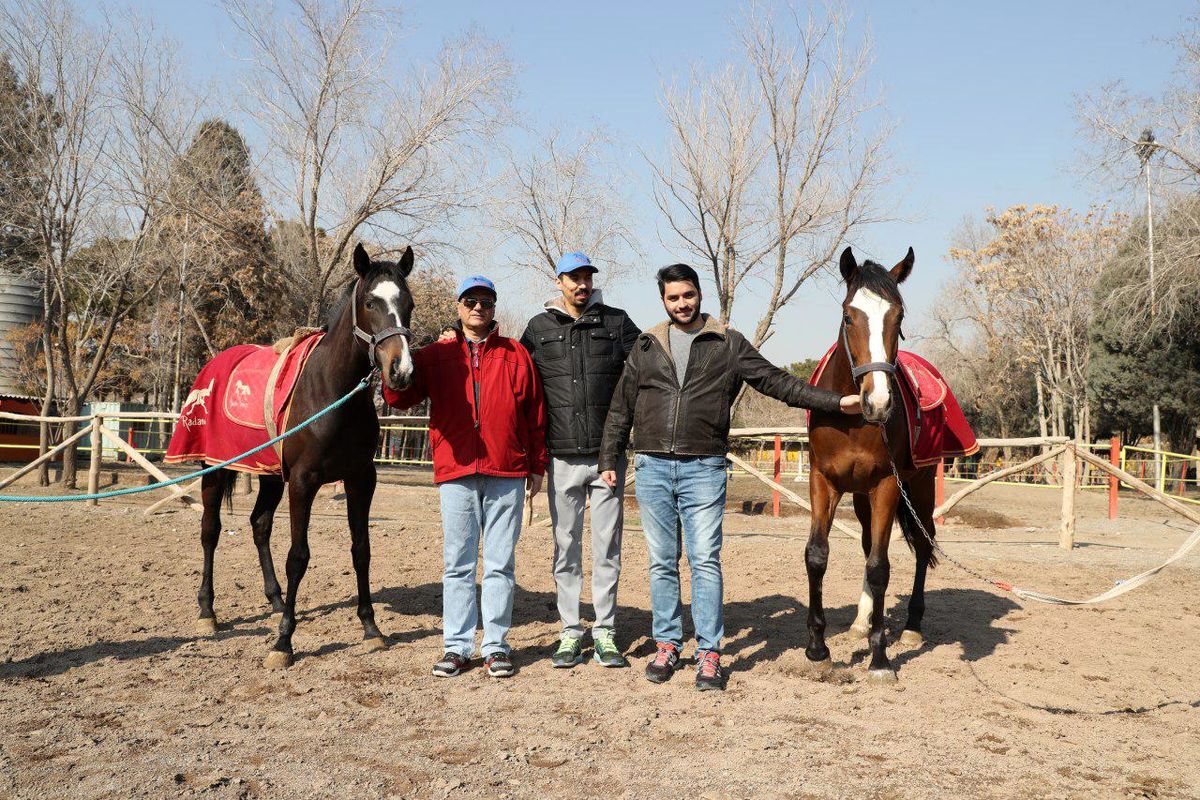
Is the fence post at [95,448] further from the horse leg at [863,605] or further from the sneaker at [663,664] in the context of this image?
the horse leg at [863,605]

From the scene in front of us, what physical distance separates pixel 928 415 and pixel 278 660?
3.75m

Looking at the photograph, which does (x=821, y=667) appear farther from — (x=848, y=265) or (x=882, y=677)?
(x=848, y=265)

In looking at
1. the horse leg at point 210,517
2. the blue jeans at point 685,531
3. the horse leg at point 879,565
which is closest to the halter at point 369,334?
the blue jeans at point 685,531

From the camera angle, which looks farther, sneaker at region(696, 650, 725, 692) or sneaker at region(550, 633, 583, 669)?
sneaker at region(550, 633, 583, 669)

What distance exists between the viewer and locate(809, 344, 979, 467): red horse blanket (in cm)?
445

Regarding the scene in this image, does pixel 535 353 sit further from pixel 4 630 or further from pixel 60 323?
pixel 60 323

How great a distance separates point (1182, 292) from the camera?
19.5 m

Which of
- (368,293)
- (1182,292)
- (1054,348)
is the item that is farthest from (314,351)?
(1054,348)

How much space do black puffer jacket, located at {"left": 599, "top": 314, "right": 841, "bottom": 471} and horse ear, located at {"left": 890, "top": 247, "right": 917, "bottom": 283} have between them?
71 cm

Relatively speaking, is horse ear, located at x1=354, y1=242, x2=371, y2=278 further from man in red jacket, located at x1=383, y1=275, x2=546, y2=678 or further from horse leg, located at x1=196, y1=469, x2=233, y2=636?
horse leg, located at x1=196, y1=469, x2=233, y2=636

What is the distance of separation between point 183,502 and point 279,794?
832 centimetres

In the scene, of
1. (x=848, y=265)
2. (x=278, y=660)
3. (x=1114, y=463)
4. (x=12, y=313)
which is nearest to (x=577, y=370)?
(x=848, y=265)

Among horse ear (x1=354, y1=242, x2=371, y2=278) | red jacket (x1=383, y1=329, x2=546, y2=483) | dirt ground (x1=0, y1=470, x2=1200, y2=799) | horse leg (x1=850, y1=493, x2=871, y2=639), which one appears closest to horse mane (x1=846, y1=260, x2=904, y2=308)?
horse leg (x1=850, y1=493, x2=871, y2=639)

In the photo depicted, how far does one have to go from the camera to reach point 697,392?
404 cm
